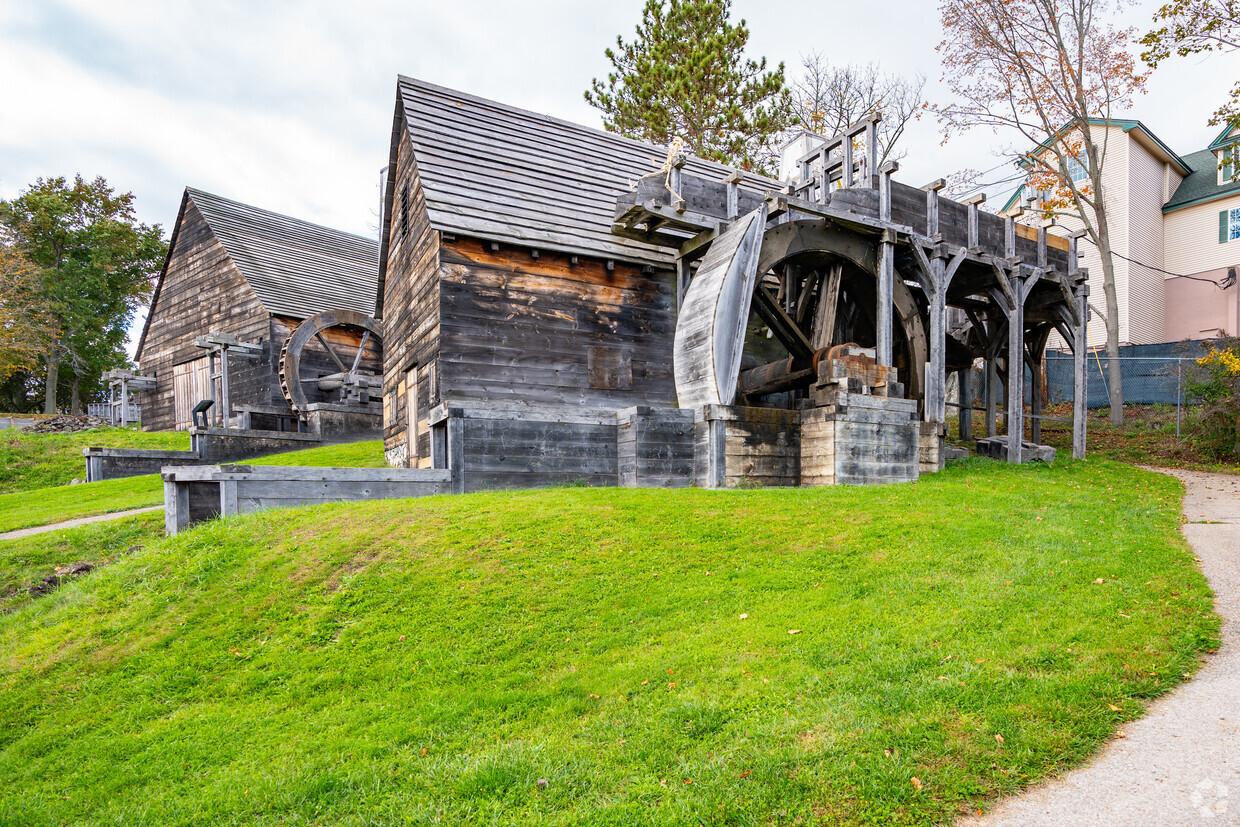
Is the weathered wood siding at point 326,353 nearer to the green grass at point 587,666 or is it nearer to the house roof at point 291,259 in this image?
the house roof at point 291,259

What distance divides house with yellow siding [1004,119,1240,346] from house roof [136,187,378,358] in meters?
26.1

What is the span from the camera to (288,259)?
80.4ft

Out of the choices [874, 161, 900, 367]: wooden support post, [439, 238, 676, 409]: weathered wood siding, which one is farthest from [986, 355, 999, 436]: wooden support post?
[439, 238, 676, 409]: weathered wood siding

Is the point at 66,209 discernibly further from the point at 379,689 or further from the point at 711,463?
the point at 379,689

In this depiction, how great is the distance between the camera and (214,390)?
2228 centimetres

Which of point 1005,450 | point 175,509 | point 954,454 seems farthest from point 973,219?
point 175,509

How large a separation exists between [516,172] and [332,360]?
1159 centimetres

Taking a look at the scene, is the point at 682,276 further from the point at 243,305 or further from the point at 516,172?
the point at 243,305

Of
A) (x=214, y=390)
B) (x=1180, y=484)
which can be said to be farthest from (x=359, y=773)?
(x=214, y=390)

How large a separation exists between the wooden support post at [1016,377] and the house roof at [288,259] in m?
19.2

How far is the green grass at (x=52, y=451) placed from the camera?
16.6m

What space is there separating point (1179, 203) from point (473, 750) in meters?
33.1

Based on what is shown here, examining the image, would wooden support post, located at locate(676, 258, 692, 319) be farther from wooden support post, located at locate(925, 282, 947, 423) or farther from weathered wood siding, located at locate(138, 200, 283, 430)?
weathered wood siding, located at locate(138, 200, 283, 430)

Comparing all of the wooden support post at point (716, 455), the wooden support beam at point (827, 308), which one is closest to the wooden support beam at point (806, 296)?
the wooden support beam at point (827, 308)
